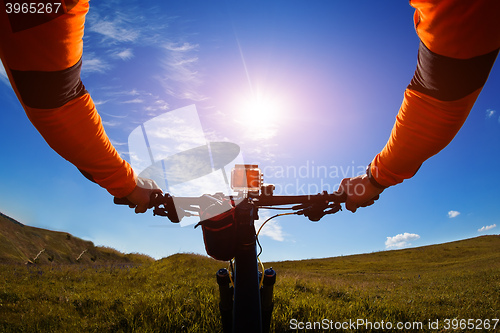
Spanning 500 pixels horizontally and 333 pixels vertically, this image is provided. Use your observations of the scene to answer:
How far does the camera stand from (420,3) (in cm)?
118

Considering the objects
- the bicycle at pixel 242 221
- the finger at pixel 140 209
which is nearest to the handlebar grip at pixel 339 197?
the bicycle at pixel 242 221

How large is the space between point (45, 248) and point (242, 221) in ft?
116

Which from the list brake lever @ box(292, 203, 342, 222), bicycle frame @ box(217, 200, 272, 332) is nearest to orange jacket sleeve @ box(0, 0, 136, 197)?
bicycle frame @ box(217, 200, 272, 332)

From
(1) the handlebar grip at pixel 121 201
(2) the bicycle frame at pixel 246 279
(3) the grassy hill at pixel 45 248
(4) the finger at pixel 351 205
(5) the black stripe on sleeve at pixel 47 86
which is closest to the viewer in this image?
(5) the black stripe on sleeve at pixel 47 86

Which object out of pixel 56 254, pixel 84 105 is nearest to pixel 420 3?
pixel 84 105

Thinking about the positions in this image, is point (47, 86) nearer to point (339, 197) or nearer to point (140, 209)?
point (140, 209)

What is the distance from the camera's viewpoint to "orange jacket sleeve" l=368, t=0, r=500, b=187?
108 centimetres

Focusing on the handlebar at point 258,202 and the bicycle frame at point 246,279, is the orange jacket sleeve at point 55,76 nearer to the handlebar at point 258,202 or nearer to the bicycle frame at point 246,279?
the handlebar at point 258,202

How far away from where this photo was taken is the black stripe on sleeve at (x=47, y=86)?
117 cm

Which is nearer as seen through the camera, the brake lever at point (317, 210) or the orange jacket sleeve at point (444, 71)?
the orange jacket sleeve at point (444, 71)

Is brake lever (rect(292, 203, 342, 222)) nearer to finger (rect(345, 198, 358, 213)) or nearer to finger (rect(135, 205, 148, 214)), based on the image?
finger (rect(345, 198, 358, 213))

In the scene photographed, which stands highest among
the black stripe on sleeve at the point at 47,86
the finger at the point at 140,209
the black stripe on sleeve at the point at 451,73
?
the black stripe on sleeve at the point at 451,73

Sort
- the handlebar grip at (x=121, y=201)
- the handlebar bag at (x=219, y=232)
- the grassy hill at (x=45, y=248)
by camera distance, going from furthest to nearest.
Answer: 1. the grassy hill at (x=45, y=248)
2. the handlebar grip at (x=121, y=201)
3. the handlebar bag at (x=219, y=232)

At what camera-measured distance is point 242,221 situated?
109 inches
